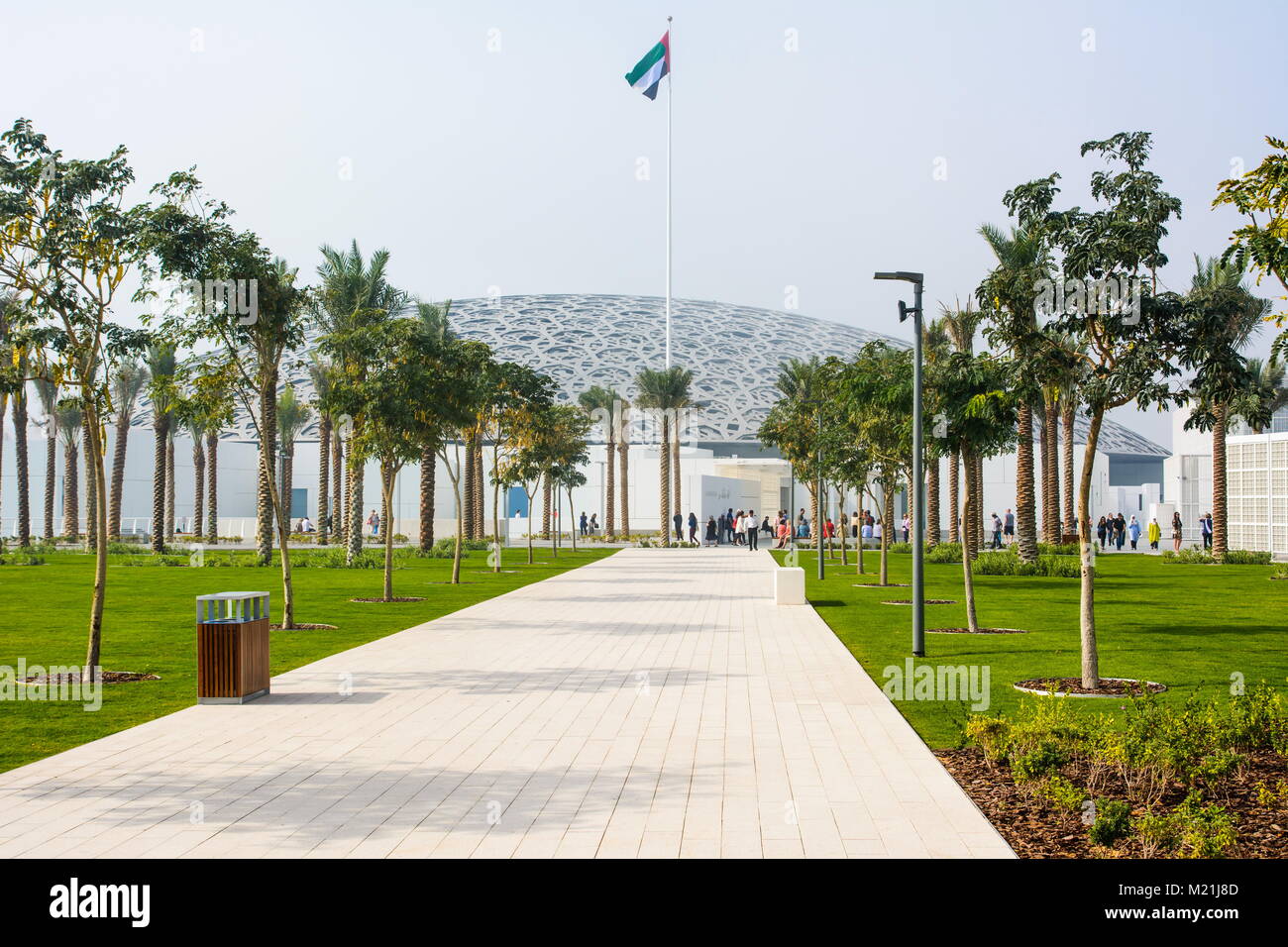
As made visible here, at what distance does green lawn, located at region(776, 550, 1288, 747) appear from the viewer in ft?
36.5

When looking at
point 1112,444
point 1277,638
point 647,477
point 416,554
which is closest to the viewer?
point 1277,638

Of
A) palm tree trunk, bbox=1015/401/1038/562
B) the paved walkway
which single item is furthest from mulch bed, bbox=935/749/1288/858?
palm tree trunk, bbox=1015/401/1038/562

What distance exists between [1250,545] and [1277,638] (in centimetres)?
2861

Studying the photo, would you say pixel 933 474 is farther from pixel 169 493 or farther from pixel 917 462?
pixel 169 493

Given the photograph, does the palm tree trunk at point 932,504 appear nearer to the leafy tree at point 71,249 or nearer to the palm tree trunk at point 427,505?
the palm tree trunk at point 427,505

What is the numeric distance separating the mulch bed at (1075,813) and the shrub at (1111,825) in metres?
0.04

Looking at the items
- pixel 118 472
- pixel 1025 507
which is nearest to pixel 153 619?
pixel 1025 507

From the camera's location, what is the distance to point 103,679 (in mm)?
11078

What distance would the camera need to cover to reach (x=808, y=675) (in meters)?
11.6

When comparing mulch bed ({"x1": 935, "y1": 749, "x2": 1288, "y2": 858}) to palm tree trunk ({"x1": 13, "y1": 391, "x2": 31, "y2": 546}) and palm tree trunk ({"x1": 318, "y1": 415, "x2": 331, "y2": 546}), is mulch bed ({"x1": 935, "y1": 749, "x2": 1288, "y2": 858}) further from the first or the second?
palm tree trunk ({"x1": 13, "y1": 391, "x2": 31, "y2": 546})

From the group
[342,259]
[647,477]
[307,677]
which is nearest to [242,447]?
[647,477]

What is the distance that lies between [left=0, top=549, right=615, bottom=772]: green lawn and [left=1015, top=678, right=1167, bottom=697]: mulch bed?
728cm

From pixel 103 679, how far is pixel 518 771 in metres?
5.75
